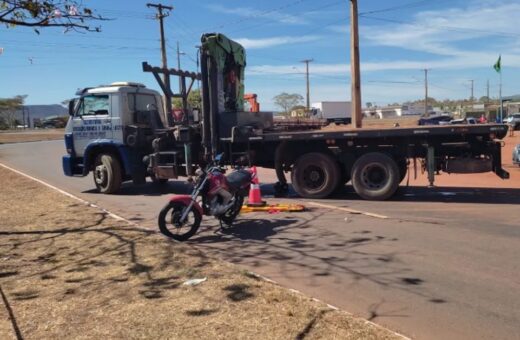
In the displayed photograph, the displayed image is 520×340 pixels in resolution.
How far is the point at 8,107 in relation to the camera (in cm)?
10850

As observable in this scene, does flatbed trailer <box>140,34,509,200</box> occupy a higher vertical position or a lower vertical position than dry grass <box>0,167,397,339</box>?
higher

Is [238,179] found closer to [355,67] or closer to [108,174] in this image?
[108,174]

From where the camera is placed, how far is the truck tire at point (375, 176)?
10812mm

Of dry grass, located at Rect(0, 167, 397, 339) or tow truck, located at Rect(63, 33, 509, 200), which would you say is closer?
dry grass, located at Rect(0, 167, 397, 339)

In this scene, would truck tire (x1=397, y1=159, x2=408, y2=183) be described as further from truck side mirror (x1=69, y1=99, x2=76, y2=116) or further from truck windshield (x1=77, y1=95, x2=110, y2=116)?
truck side mirror (x1=69, y1=99, x2=76, y2=116)

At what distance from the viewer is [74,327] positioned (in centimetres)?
442

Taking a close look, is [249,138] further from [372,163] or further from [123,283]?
[123,283]

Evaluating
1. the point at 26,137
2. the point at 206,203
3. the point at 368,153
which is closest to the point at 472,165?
the point at 368,153

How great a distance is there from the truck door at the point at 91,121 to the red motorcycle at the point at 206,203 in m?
5.70

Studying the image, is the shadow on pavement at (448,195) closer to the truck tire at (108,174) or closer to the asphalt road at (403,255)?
the asphalt road at (403,255)

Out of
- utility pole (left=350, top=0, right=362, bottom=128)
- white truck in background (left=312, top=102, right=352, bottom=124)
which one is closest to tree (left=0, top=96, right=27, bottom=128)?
white truck in background (left=312, top=102, right=352, bottom=124)

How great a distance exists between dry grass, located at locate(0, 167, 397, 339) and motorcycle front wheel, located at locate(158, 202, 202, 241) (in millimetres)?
206

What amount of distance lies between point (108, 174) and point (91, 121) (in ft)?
4.58

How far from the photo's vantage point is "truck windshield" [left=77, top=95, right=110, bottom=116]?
43.9 ft
